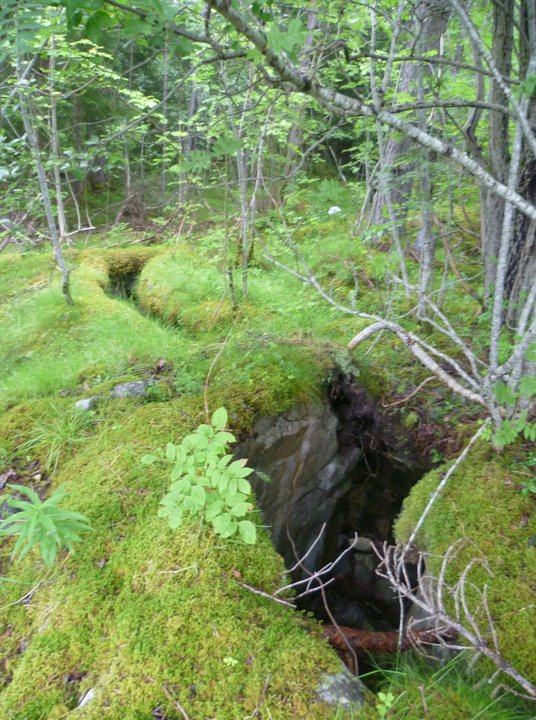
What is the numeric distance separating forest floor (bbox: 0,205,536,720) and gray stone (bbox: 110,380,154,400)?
54mm

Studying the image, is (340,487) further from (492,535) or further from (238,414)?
(492,535)

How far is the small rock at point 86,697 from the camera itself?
1534mm

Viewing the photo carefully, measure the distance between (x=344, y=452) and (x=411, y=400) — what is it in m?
0.80

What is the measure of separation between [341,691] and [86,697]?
928mm

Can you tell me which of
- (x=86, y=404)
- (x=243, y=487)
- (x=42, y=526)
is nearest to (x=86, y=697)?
(x=42, y=526)

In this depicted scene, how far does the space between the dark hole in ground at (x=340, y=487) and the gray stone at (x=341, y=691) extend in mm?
1291

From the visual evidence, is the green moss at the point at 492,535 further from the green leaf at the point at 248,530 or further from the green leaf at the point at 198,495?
the green leaf at the point at 198,495

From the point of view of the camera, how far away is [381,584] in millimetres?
3578

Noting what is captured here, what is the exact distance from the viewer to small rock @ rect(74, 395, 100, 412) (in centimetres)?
285

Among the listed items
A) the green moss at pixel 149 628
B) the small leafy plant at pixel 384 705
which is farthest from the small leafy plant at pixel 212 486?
the small leafy plant at pixel 384 705

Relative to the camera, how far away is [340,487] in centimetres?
389

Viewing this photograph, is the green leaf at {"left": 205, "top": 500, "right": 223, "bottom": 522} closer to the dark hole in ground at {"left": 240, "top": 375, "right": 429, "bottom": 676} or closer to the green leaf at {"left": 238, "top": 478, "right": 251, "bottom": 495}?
the green leaf at {"left": 238, "top": 478, "right": 251, "bottom": 495}

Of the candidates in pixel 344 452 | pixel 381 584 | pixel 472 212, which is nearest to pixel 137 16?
pixel 344 452

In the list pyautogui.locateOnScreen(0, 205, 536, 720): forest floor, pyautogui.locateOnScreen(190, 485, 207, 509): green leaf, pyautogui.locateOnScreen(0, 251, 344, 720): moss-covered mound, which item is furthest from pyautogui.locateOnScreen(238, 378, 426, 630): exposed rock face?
pyautogui.locateOnScreen(190, 485, 207, 509): green leaf
